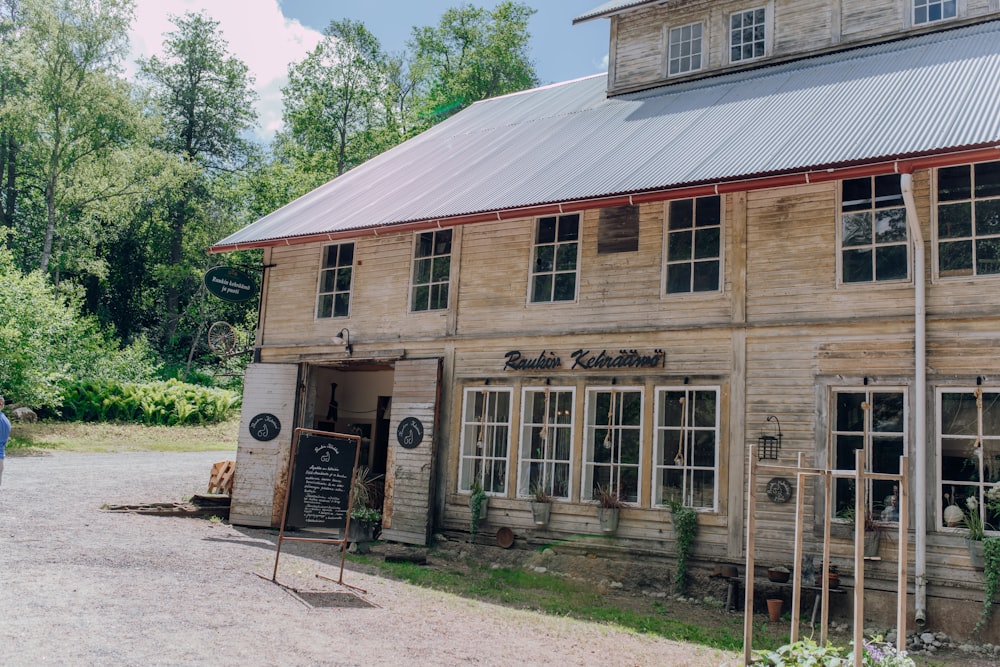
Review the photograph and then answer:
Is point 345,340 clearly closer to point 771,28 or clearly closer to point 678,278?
point 678,278

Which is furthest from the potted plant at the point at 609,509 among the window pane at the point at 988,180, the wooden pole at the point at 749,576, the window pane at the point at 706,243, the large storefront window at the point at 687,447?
the window pane at the point at 988,180

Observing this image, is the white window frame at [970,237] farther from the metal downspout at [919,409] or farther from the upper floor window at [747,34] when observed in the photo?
the upper floor window at [747,34]

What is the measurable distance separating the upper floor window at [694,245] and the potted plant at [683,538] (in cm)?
313

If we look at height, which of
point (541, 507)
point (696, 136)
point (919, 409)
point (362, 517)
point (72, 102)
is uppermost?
point (72, 102)

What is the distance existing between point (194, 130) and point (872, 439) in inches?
1683

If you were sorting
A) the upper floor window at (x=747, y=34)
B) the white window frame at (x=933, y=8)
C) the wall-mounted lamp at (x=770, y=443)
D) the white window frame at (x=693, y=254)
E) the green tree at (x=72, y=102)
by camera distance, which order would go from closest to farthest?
the wall-mounted lamp at (x=770, y=443)
the white window frame at (x=693, y=254)
the white window frame at (x=933, y=8)
the upper floor window at (x=747, y=34)
the green tree at (x=72, y=102)

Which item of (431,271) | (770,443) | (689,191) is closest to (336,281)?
(431,271)

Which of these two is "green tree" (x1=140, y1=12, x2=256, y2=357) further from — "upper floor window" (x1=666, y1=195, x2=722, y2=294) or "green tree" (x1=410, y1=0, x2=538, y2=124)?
"upper floor window" (x1=666, y1=195, x2=722, y2=294)

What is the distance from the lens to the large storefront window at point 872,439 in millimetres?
10250

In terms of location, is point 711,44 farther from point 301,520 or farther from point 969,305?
point 301,520

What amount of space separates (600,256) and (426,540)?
5.26 m

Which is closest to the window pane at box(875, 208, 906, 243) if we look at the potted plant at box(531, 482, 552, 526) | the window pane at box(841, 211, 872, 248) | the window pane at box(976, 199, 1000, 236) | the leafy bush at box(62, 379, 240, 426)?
the window pane at box(841, 211, 872, 248)

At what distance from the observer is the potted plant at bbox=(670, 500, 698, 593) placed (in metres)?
11.3

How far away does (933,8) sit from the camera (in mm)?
14039
